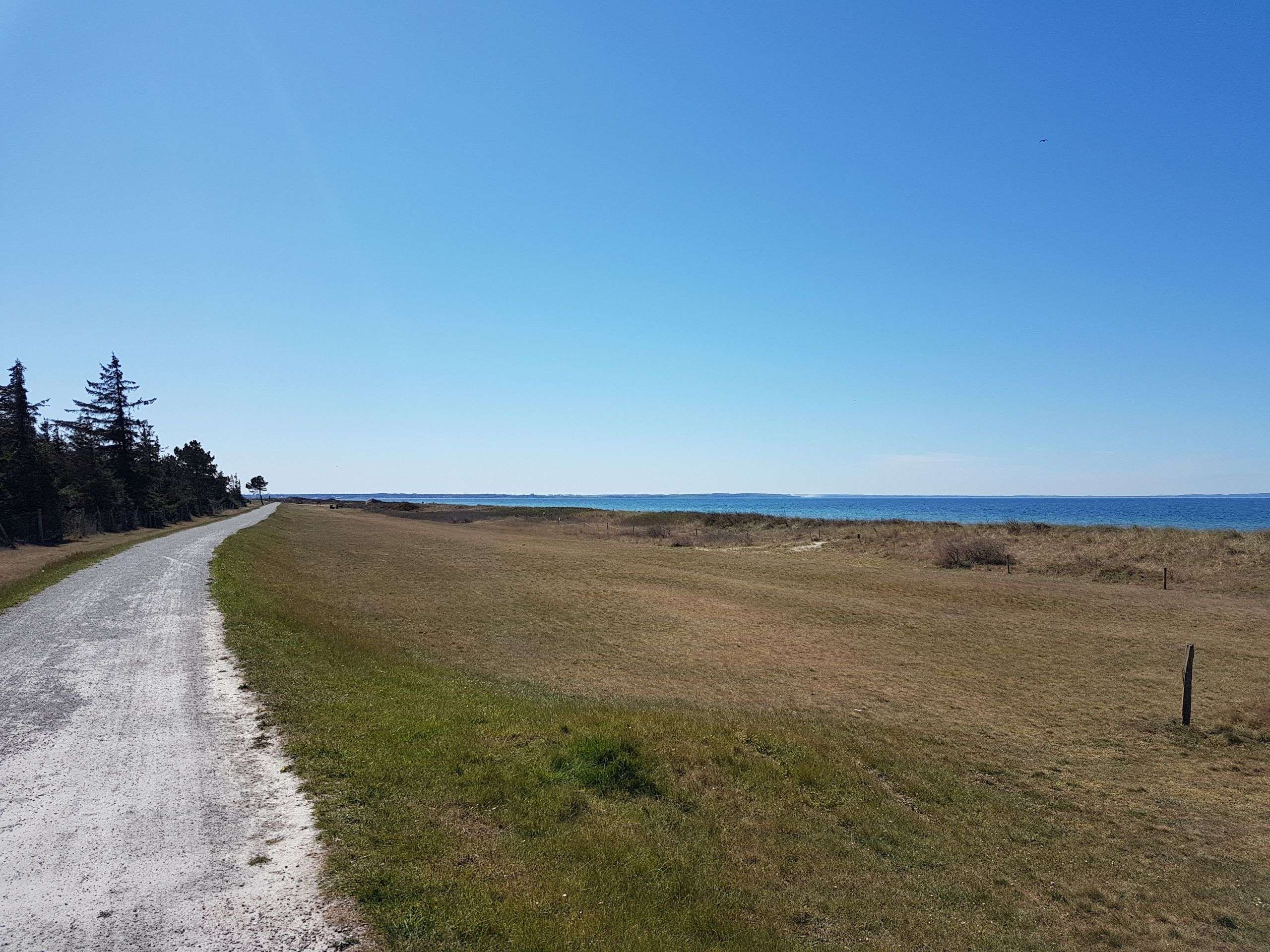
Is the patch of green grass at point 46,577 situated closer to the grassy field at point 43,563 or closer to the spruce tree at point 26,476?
the grassy field at point 43,563

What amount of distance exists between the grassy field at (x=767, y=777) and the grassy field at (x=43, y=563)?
17.3ft

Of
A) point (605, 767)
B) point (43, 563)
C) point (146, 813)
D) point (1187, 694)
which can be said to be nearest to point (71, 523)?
point (43, 563)

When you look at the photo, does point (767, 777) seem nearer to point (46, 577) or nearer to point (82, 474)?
point (46, 577)

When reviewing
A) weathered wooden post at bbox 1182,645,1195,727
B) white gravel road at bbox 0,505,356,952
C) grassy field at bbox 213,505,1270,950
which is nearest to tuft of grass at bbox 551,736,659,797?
grassy field at bbox 213,505,1270,950

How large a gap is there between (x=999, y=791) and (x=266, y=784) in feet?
34.7

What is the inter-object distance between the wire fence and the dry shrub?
6307 cm

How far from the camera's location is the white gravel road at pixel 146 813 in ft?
16.0

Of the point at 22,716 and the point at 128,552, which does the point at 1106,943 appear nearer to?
the point at 22,716

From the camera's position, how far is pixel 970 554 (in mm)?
47438

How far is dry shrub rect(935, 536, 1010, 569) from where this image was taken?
46594mm

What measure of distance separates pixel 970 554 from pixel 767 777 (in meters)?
43.9

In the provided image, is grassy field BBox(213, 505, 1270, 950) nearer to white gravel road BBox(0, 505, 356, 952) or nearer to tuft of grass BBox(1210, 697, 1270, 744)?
tuft of grass BBox(1210, 697, 1270, 744)

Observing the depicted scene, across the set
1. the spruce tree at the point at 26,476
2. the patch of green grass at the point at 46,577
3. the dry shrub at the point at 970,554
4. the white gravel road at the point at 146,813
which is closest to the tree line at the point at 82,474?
the spruce tree at the point at 26,476

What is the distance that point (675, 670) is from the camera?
19.3 metres
